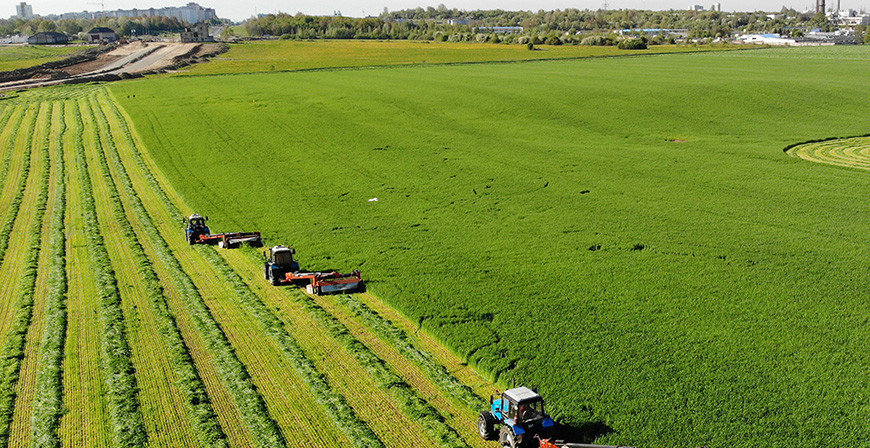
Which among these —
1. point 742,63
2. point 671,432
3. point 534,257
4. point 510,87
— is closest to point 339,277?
point 534,257

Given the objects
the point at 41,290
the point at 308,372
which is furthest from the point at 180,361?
the point at 41,290

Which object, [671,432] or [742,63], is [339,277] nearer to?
[671,432]

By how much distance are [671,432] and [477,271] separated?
523 inches

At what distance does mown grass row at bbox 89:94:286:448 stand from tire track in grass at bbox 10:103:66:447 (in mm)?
4540

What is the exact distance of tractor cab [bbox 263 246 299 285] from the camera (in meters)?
29.9

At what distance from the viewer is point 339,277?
29000 millimetres

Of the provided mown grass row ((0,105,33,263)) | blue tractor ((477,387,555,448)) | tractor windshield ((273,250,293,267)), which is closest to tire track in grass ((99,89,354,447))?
tractor windshield ((273,250,293,267))

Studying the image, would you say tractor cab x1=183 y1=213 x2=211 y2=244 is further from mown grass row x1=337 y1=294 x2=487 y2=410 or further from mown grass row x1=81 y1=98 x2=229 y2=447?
mown grass row x1=337 y1=294 x2=487 y2=410

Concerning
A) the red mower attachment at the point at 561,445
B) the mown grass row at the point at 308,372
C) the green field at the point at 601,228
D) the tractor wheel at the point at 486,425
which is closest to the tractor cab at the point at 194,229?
the green field at the point at 601,228

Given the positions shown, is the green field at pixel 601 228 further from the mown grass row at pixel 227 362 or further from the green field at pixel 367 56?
the green field at pixel 367 56

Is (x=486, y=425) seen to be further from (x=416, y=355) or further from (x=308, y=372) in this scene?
(x=308, y=372)

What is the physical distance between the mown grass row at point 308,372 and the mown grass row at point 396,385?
4.23 ft

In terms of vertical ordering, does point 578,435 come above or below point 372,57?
below

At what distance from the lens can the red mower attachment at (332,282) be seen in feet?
93.3
